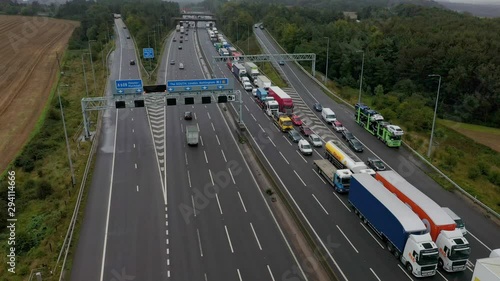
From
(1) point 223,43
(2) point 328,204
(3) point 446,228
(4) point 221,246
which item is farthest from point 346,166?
(1) point 223,43

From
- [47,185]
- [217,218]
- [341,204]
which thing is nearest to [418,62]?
[341,204]

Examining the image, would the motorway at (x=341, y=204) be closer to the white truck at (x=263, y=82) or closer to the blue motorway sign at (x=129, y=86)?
the white truck at (x=263, y=82)

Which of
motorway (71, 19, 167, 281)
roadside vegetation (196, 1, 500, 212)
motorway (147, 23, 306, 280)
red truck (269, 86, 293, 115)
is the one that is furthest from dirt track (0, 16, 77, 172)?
roadside vegetation (196, 1, 500, 212)

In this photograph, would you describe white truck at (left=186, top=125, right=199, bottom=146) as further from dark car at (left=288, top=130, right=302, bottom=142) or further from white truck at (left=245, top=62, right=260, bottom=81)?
white truck at (left=245, top=62, right=260, bottom=81)

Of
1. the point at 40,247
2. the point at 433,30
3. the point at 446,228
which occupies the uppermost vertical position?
the point at 433,30

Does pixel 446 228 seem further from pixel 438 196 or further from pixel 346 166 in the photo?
pixel 346 166
